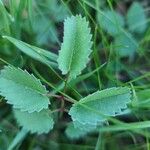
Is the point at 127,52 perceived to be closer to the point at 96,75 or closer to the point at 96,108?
the point at 96,75

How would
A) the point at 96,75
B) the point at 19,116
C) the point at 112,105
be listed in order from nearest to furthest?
the point at 112,105 → the point at 19,116 → the point at 96,75

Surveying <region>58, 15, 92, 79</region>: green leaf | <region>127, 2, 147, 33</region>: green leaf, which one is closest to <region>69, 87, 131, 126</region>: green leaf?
<region>58, 15, 92, 79</region>: green leaf

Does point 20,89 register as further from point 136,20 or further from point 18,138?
point 136,20

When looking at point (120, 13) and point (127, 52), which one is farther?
point (120, 13)

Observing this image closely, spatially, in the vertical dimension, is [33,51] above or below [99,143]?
above

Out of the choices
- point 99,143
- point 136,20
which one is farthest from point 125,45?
point 99,143

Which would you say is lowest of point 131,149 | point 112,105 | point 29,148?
point 131,149

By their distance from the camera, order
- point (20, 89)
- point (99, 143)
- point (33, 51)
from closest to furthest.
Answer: point (20, 89) → point (33, 51) → point (99, 143)

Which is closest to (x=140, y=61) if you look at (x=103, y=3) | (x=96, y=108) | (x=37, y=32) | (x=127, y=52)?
(x=127, y=52)
